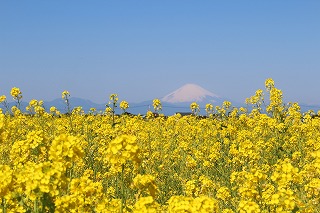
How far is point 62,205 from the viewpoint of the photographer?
152 inches

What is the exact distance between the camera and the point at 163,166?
9453 mm

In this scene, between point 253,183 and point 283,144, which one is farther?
point 283,144

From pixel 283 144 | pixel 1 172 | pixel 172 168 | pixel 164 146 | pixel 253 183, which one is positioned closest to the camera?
pixel 1 172

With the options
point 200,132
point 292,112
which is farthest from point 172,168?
point 292,112

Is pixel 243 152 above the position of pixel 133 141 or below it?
below

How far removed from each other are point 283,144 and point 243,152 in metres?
3.07

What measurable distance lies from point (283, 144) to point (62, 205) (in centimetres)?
801

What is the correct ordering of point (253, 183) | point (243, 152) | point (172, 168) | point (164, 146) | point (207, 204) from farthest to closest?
point (164, 146), point (172, 168), point (243, 152), point (253, 183), point (207, 204)

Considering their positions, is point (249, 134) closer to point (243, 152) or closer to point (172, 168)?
point (172, 168)

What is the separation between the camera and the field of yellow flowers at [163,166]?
3830 mm

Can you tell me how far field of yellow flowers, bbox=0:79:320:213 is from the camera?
3.83m

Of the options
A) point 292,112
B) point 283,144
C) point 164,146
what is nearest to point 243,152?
point 283,144

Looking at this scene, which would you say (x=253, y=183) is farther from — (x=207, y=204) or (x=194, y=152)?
(x=194, y=152)

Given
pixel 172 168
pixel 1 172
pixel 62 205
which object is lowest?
pixel 172 168
